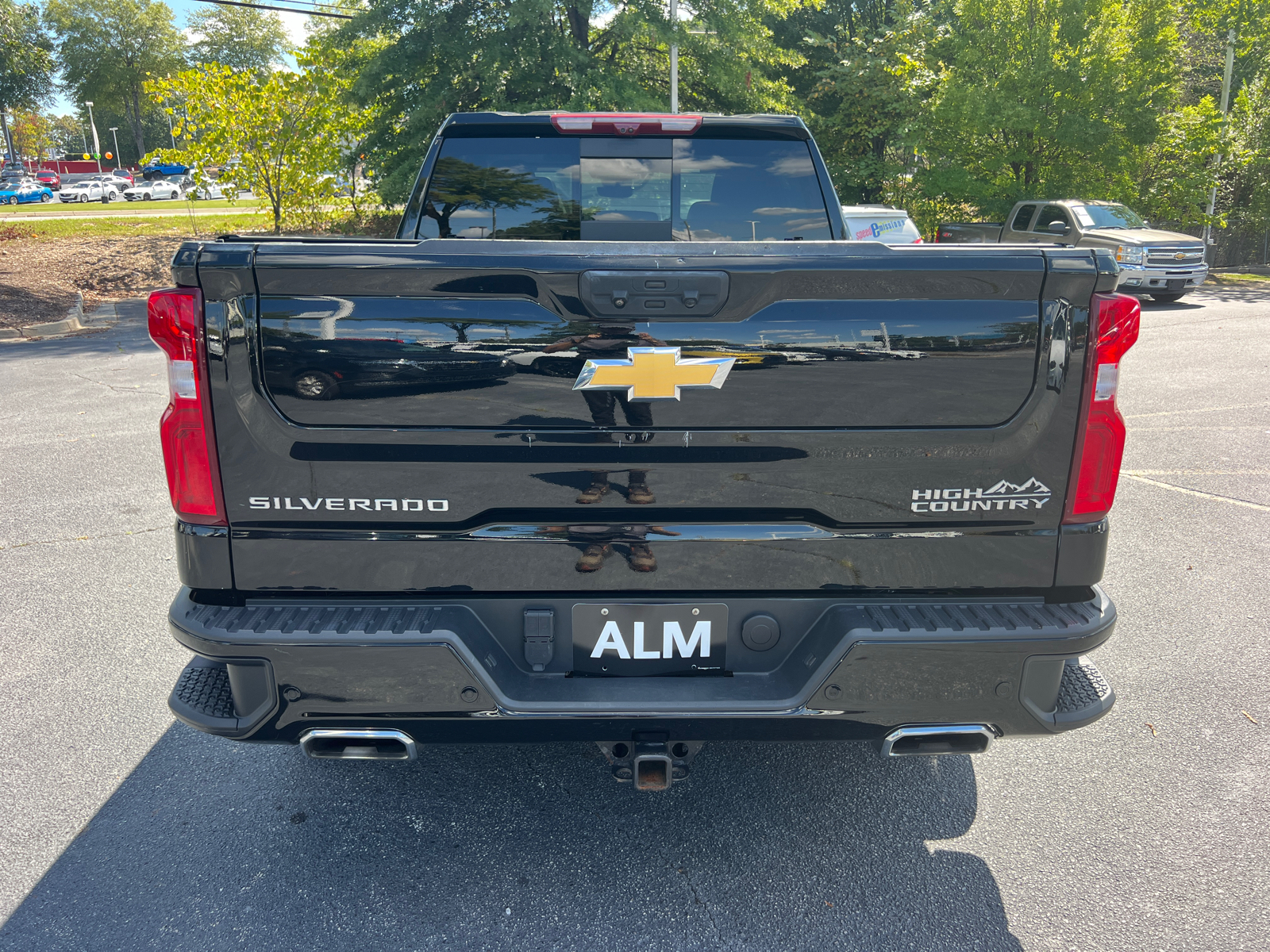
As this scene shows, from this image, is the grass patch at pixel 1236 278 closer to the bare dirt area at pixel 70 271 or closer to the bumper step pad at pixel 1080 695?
the bumper step pad at pixel 1080 695

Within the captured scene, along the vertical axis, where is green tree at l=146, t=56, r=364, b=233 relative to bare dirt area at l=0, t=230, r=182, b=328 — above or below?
above

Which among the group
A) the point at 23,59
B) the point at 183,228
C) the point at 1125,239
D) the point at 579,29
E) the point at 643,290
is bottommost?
the point at 1125,239

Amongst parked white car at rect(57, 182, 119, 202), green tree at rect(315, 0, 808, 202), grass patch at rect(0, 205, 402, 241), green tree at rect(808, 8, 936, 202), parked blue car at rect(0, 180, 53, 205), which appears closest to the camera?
green tree at rect(315, 0, 808, 202)

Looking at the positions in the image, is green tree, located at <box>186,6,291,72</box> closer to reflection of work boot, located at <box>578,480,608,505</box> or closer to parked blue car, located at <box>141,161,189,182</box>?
parked blue car, located at <box>141,161,189,182</box>

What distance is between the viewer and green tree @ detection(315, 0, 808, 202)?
17.7 meters

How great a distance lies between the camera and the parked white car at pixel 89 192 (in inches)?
2185

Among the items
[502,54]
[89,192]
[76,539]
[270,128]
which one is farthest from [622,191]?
[89,192]

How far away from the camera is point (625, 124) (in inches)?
143

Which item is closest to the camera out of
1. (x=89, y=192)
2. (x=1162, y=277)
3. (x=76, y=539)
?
(x=76, y=539)

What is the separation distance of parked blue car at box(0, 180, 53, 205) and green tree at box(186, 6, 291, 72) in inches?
1044

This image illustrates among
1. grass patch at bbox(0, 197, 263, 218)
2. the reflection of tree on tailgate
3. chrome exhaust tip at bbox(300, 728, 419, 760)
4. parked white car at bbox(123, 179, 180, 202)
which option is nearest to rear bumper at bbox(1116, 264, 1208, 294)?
the reflection of tree on tailgate

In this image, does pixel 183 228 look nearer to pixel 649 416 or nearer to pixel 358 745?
pixel 358 745

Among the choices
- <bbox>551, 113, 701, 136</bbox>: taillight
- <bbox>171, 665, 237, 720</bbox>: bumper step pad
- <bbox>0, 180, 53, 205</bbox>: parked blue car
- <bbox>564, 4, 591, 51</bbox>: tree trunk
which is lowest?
<bbox>171, 665, 237, 720</bbox>: bumper step pad

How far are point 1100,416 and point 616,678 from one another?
1.42 metres
